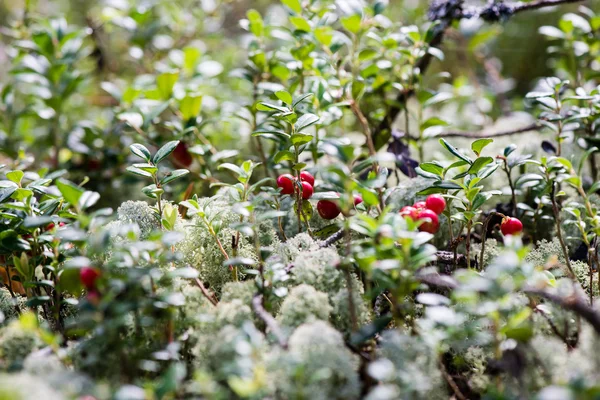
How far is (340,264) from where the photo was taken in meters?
0.93

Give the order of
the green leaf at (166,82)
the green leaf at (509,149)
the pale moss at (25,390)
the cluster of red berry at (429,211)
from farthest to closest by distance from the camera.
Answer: the green leaf at (166,82) → the green leaf at (509,149) → the cluster of red berry at (429,211) → the pale moss at (25,390)

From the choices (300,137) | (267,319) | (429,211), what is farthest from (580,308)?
(300,137)

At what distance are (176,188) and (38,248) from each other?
0.53 metres

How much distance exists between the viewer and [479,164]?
1.04 meters

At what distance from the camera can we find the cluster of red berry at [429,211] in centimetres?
101

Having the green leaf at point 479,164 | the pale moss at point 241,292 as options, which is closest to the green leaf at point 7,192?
the pale moss at point 241,292

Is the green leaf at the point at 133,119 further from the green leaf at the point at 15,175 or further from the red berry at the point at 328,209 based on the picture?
the red berry at the point at 328,209

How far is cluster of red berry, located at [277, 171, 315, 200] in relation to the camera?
3.79ft

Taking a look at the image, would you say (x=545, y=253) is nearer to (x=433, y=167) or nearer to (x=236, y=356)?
(x=433, y=167)

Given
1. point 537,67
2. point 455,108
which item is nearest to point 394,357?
point 455,108

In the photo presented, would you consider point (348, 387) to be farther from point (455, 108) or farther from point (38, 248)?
point (455, 108)

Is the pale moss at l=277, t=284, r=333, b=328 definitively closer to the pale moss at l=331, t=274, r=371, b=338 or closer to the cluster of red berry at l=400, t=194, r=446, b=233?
the pale moss at l=331, t=274, r=371, b=338

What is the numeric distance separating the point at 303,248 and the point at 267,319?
249 mm

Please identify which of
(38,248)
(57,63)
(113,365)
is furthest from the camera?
(57,63)
